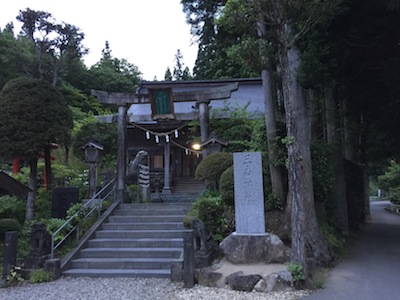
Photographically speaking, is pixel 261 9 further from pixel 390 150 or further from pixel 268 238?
pixel 390 150

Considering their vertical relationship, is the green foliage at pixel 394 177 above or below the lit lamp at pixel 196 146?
below

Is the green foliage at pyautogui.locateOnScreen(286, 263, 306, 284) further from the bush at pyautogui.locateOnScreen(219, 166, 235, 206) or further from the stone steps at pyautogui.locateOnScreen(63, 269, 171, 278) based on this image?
the bush at pyautogui.locateOnScreen(219, 166, 235, 206)

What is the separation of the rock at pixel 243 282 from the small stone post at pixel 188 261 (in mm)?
857

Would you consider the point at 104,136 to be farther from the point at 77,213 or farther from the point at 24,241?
the point at 77,213

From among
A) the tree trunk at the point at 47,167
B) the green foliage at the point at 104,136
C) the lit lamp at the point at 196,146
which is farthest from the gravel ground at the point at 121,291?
the green foliage at the point at 104,136

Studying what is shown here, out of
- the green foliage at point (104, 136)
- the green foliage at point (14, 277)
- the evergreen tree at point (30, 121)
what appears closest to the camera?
the green foliage at point (14, 277)

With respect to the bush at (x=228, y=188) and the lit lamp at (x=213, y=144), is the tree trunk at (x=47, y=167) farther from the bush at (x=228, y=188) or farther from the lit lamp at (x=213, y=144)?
the bush at (x=228, y=188)

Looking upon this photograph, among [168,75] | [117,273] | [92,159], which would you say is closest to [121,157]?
[92,159]

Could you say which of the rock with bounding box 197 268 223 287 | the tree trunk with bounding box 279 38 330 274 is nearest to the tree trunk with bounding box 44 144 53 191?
the rock with bounding box 197 268 223 287

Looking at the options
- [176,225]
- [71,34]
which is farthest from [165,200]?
[71,34]

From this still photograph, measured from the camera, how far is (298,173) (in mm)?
7332

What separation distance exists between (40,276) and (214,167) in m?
5.61

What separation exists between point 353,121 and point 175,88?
12.6 m

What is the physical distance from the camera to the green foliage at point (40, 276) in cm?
778
